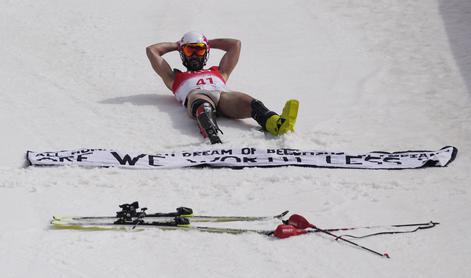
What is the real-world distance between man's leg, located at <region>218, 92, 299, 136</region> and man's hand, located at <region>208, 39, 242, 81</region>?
0.69m

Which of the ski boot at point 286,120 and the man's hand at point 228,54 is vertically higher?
the man's hand at point 228,54

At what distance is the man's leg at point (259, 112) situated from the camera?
7133mm

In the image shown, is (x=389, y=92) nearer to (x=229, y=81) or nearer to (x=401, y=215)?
(x=229, y=81)

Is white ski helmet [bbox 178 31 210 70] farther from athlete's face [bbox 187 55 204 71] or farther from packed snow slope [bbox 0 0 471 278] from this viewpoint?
packed snow slope [bbox 0 0 471 278]

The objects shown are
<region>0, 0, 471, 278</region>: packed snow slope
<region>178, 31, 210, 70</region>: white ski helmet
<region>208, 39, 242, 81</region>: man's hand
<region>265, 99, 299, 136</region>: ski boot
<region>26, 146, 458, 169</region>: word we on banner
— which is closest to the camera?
<region>0, 0, 471, 278</region>: packed snow slope

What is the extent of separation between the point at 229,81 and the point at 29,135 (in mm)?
2696

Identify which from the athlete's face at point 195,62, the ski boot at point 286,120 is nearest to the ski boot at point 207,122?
the ski boot at point 286,120

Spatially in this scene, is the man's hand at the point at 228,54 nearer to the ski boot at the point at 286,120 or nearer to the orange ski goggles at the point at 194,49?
the orange ski goggles at the point at 194,49

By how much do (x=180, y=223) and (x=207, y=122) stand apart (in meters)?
2.13

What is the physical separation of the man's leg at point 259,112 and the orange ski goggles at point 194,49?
1.97 ft

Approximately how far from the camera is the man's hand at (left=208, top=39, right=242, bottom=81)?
8.55 metres

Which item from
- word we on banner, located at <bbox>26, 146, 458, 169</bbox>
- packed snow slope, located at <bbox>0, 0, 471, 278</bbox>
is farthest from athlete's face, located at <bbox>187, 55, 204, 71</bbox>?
word we on banner, located at <bbox>26, 146, 458, 169</bbox>

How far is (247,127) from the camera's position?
7.68 metres

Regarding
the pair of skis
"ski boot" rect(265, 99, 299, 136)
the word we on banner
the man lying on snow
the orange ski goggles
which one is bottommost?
the pair of skis
